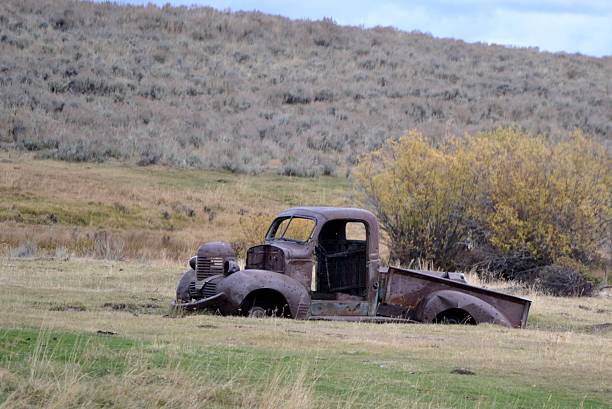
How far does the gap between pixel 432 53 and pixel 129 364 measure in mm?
64006

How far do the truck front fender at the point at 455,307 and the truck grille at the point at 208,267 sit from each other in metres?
2.96

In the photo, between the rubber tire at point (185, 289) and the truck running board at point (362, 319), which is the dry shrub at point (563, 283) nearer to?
the truck running board at point (362, 319)

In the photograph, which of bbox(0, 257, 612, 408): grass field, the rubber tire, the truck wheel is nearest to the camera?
bbox(0, 257, 612, 408): grass field

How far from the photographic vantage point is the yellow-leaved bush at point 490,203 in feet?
81.5

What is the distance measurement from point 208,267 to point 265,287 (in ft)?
4.52

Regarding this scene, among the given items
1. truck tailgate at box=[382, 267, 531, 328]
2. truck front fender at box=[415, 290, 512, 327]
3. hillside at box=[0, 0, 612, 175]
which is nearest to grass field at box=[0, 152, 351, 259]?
hillside at box=[0, 0, 612, 175]

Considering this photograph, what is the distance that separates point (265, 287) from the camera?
543 inches

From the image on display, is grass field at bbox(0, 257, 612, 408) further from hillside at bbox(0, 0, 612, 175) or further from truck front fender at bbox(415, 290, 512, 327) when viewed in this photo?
hillside at bbox(0, 0, 612, 175)

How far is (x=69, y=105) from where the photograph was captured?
44875 millimetres

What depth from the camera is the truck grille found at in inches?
583

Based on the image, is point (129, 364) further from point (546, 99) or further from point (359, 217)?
point (546, 99)

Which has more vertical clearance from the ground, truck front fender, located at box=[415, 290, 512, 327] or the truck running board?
truck front fender, located at box=[415, 290, 512, 327]

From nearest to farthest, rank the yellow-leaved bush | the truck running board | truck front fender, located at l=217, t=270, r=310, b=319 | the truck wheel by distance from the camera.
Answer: truck front fender, located at l=217, t=270, r=310, b=319
the truck wheel
the truck running board
the yellow-leaved bush

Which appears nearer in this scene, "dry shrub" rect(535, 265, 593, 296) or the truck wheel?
the truck wheel
